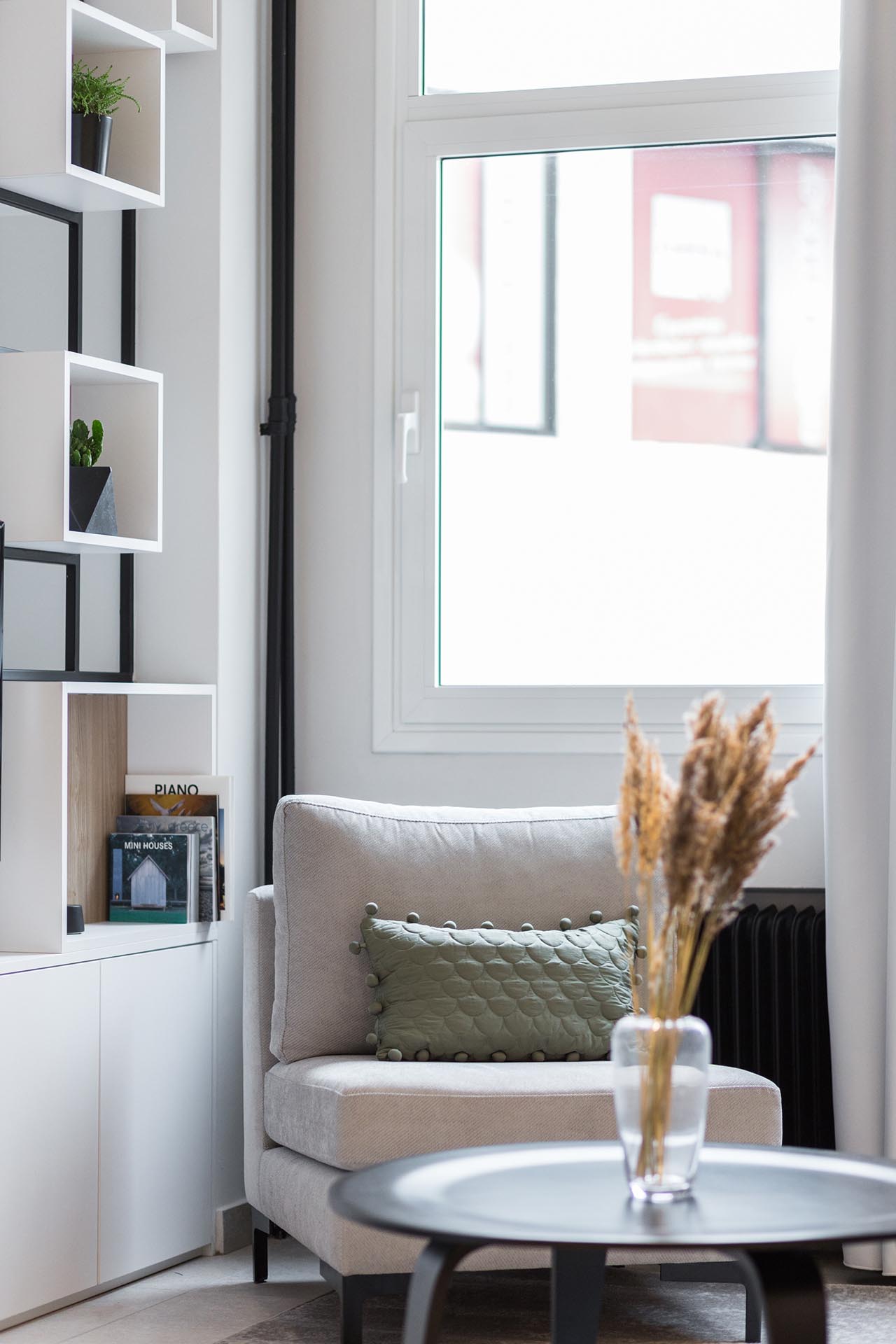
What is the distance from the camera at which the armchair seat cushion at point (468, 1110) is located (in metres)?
2.55

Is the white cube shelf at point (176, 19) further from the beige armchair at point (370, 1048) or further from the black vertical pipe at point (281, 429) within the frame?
the beige armchair at point (370, 1048)

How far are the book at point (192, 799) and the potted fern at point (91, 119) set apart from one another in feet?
3.94

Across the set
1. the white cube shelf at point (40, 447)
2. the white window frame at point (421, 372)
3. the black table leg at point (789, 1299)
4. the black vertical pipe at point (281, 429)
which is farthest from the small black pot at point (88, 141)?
the black table leg at point (789, 1299)

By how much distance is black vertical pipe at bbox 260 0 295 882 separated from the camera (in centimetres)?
355

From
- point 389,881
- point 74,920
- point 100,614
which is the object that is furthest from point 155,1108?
point 100,614

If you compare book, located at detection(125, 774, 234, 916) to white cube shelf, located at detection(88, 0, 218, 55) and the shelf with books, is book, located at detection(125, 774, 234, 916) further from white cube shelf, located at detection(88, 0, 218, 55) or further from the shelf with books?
white cube shelf, located at detection(88, 0, 218, 55)

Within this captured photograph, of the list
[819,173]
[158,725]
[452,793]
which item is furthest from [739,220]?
A: [158,725]

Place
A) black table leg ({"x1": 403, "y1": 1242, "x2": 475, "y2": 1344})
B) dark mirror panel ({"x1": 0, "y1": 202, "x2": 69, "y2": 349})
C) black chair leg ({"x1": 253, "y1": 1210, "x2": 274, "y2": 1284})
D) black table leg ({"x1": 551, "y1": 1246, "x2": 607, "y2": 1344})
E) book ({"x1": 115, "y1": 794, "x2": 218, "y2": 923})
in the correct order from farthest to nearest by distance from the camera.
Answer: dark mirror panel ({"x1": 0, "y1": 202, "x2": 69, "y2": 349}) → book ({"x1": 115, "y1": 794, "x2": 218, "y2": 923}) → black chair leg ({"x1": 253, "y1": 1210, "x2": 274, "y2": 1284}) → black table leg ({"x1": 551, "y1": 1246, "x2": 607, "y2": 1344}) → black table leg ({"x1": 403, "y1": 1242, "x2": 475, "y2": 1344})

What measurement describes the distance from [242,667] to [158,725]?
238mm

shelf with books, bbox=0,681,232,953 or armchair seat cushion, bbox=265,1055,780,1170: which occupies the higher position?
shelf with books, bbox=0,681,232,953

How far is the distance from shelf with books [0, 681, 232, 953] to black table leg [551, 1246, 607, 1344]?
48.3 inches

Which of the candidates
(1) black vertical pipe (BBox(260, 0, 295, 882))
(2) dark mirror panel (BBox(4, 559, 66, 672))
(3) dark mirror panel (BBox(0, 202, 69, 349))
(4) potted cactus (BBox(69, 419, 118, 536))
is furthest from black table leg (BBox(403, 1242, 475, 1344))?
(3) dark mirror panel (BBox(0, 202, 69, 349))

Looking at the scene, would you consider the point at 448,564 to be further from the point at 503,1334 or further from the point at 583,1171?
the point at 583,1171

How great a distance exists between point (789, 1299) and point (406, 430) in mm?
2324
